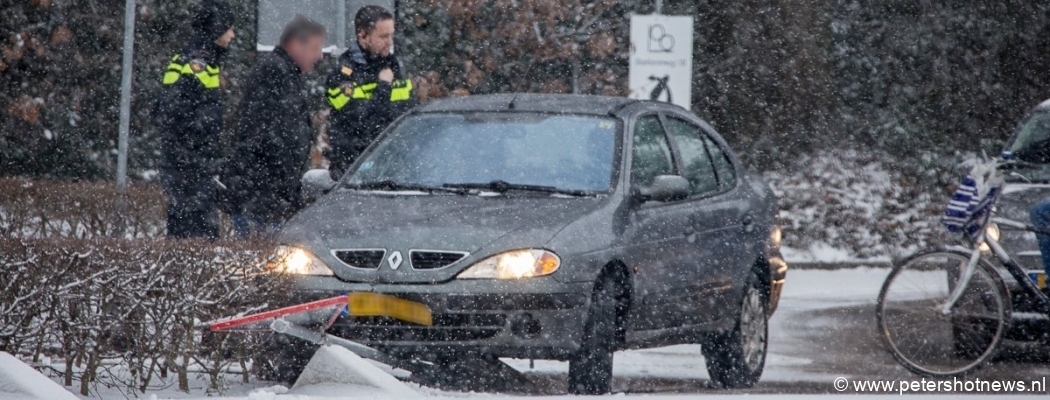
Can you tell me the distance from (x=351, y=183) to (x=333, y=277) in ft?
4.04

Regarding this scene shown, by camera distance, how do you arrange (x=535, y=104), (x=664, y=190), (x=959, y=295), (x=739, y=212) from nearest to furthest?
(x=664, y=190) → (x=535, y=104) → (x=739, y=212) → (x=959, y=295)

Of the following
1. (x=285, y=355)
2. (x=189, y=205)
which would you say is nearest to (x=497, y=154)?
(x=285, y=355)

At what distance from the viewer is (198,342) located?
847 cm

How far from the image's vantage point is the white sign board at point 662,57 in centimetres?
1719

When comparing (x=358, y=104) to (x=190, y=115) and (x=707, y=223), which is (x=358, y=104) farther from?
(x=707, y=223)

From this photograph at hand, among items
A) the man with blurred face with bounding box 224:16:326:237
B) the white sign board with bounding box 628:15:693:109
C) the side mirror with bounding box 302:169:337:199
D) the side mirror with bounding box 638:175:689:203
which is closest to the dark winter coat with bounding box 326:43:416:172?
the man with blurred face with bounding box 224:16:326:237

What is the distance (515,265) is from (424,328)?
46 cm

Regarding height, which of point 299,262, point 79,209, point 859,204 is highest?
point 299,262

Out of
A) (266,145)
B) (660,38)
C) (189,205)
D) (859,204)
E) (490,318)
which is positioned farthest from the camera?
(859,204)

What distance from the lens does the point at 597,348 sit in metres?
8.72

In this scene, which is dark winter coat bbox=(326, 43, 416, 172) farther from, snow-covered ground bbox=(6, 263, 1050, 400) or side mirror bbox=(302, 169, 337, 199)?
side mirror bbox=(302, 169, 337, 199)

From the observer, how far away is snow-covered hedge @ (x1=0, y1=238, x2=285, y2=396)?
808 centimetres

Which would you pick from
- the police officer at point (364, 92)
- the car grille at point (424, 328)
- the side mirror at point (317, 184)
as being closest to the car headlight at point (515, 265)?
the car grille at point (424, 328)

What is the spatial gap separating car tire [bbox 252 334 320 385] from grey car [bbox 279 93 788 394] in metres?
0.17
